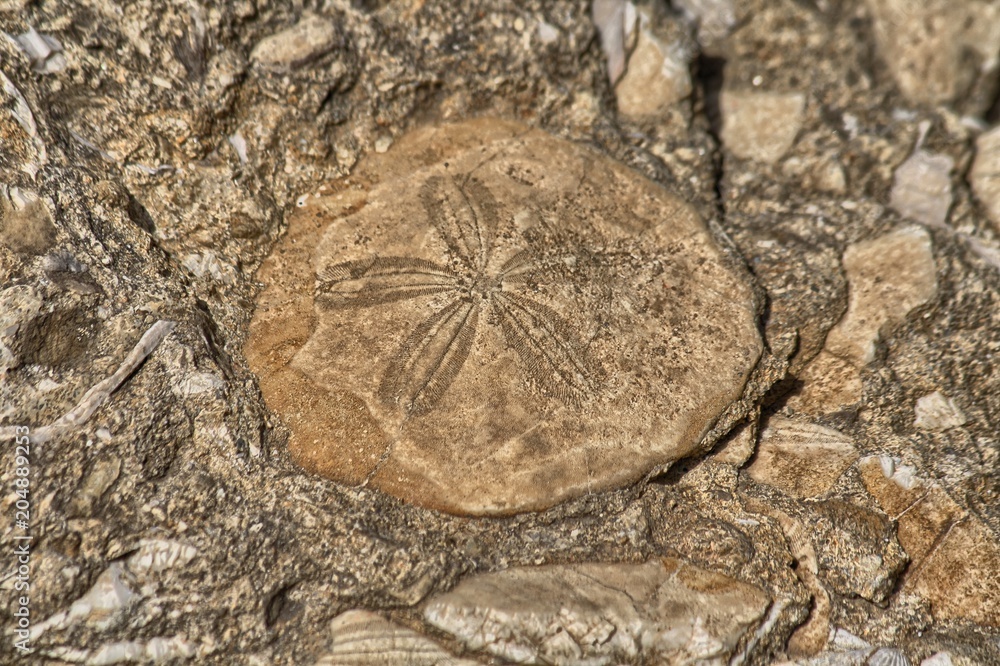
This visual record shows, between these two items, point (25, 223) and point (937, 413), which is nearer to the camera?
point (25, 223)

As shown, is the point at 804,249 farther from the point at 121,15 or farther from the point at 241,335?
the point at 121,15

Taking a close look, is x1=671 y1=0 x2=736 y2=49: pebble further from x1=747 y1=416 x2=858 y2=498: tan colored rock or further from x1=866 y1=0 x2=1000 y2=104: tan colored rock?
x1=747 y1=416 x2=858 y2=498: tan colored rock

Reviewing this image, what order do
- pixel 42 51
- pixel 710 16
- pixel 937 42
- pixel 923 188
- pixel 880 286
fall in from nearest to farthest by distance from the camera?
pixel 42 51
pixel 880 286
pixel 923 188
pixel 710 16
pixel 937 42

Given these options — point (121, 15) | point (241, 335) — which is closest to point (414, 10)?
point (121, 15)

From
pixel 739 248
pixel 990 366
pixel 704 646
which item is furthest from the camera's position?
pixel 739 248

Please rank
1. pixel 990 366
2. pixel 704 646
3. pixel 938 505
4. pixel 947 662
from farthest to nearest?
1. pixel 990 366
2. pixel 938 505
3. pixel 947 662
4. pixel 704 646

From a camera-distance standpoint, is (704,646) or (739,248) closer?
(704,646)

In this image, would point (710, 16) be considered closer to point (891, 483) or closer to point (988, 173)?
point (988, 173)

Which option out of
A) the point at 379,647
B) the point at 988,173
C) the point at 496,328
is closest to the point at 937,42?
the point at 988,173
